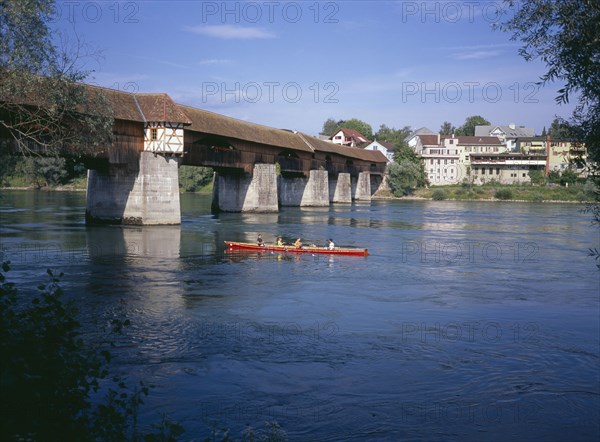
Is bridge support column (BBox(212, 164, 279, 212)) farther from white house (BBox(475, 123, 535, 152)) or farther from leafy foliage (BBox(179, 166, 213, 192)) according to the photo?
white house (BBox(475, 123, 535, 152))

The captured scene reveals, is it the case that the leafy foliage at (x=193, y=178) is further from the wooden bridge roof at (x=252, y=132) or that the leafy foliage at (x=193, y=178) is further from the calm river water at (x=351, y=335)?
the calm river water at (x=351, y=335)

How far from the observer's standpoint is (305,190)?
72.1 metres

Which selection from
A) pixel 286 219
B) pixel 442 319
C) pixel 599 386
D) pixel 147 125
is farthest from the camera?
pixel 286 219

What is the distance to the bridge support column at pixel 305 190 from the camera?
7206 cm

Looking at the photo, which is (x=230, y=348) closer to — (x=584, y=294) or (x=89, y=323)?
(x=89, y=323)

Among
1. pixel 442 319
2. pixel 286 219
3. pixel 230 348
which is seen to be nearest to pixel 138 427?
pixel 230 348

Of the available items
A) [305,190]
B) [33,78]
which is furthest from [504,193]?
[33,78]

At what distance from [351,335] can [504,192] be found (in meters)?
86.5

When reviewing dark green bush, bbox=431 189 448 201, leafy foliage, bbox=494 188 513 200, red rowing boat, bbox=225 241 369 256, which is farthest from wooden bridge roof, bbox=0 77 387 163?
leafy foliage, bbox=494 188 513 200

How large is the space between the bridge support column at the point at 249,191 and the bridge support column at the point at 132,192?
650 inches

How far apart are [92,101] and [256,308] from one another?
753cm

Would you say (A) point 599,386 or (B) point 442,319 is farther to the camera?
(B) point 442,319

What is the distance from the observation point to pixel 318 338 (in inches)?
565

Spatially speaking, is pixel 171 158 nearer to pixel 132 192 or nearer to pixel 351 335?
pixel 132 192
